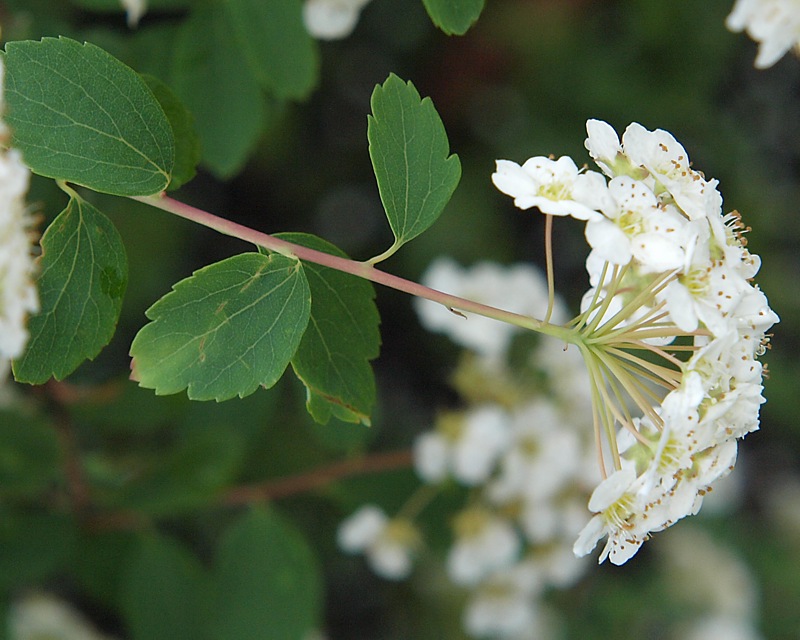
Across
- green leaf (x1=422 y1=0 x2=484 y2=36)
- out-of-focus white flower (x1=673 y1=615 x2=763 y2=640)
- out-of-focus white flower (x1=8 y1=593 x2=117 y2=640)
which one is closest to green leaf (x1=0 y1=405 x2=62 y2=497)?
out-of-focus white flower (x1=8 y1=593 x2=117 y2=640)

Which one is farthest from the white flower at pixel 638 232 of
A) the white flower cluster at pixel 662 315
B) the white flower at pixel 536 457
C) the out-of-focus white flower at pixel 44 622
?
the out-of-focus white flower at pixel 44 622

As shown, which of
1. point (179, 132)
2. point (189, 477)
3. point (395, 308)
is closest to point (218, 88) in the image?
point (179, 132)

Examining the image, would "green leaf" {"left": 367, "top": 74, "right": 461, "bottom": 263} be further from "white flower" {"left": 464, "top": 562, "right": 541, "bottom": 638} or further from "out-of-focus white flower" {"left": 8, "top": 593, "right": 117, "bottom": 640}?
"out-of-focus white flower" {"left": 8, "top": 593, "right": 117, "bottom": 640}

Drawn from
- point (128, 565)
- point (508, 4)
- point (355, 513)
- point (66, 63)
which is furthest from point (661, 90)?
point (66, 63)

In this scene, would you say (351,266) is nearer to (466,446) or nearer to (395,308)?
(466,446)

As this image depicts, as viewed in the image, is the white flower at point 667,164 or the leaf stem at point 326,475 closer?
the white flower at point 667,164

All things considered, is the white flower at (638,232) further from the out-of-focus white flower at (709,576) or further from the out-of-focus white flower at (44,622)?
the out-of-focus white flower at (709,576)

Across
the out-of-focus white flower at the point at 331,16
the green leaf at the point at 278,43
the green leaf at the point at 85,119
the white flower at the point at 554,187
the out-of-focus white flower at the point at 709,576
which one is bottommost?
the green leaf at the point at 85,119
